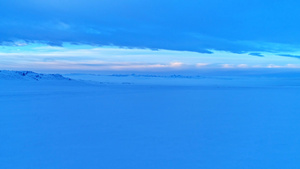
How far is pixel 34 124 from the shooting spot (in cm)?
553

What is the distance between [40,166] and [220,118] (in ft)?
15.0

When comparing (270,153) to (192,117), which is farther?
(192,117)

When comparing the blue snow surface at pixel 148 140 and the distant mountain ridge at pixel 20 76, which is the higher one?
the distant mountain ridge at pixel 20 76

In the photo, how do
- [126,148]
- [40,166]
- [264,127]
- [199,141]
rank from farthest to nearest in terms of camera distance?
[264,127] < [199,141] < [126,148] < [40,166]

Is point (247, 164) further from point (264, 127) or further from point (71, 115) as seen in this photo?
point (71, 115)

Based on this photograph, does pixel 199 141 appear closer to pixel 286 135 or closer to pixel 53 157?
pixel 286 135

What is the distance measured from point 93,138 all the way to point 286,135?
3.86m

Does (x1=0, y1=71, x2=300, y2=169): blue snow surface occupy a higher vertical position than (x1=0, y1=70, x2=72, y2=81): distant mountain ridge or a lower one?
lower

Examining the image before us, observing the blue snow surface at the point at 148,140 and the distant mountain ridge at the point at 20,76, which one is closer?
the blue snow surface at the point at 148,140

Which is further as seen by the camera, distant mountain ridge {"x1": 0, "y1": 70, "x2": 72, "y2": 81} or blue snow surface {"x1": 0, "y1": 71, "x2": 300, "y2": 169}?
distant mountain ridge {"x1": 0, "y1": 70, "x2": 72, "y2": 81}

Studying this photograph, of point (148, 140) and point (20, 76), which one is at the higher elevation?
point (20, 76)

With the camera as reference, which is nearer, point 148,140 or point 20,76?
point 148,140

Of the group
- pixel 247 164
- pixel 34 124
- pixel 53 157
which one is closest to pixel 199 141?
pixel 247 164

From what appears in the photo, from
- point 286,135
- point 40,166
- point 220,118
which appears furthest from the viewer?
point 220,118
